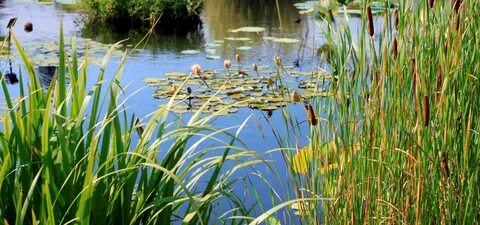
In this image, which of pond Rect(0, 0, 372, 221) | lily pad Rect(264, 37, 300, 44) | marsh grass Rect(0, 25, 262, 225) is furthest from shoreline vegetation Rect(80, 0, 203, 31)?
marsh grass Rect(0, 25, 262, 225)

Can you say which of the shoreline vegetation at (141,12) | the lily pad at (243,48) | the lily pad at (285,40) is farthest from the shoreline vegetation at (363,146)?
the shoreline vegetation at (141,12)

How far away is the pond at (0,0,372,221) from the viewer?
14.5 feet

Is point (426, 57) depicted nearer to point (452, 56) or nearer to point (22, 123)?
point (452, 56)

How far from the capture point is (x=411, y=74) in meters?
1.62

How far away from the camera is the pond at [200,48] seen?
174 inches

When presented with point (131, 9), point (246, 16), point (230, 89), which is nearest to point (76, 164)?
point (230, 89)

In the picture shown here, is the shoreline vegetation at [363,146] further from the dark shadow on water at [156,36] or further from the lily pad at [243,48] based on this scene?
the dark shadow on water at [156,36]

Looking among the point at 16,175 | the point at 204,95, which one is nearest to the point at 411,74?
the point at 16,175

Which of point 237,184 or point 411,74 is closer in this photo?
point 411,74

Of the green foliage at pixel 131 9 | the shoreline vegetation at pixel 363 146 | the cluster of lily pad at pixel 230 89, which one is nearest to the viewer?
the shoreline vegetation at pixel 363 146

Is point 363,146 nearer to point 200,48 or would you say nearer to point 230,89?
point 230,89

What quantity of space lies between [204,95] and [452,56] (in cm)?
333

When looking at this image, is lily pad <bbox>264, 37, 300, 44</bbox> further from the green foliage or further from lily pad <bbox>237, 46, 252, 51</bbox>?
the green foliage

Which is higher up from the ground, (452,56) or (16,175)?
(452,56)
